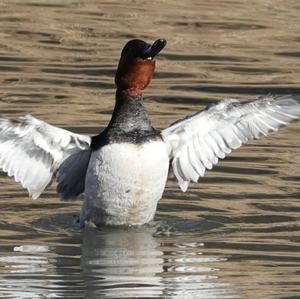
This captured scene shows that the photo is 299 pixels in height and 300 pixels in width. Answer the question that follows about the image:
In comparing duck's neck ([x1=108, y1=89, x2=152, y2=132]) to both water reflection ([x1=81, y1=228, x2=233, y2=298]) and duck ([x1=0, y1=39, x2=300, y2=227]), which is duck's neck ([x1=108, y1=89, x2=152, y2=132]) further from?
water reflection ([x1=81, y1=228, x2=233, y2=298])

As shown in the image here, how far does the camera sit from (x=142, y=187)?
36.1ft

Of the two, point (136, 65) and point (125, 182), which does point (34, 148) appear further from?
point (136, 65)

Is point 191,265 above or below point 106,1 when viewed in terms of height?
below

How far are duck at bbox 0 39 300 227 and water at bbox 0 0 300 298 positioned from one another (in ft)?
0.90

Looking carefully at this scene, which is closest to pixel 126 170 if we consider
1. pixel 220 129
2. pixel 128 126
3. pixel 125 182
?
pixel 125 182

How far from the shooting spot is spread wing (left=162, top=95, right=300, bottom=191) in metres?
11.4

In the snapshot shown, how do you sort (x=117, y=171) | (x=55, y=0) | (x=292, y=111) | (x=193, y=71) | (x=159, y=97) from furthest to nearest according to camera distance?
1. (x=55, y=0)
2. (x=193, y=71)
3. (x=159, y=97)
4. (x=292, y=111)
5. (x=117, y=171)

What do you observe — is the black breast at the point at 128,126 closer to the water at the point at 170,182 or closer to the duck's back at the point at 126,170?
the duck's back at the point at 126,170

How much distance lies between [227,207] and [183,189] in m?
0.49

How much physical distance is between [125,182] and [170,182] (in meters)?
2.18

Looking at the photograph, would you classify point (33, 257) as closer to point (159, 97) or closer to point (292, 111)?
point (292, 111)

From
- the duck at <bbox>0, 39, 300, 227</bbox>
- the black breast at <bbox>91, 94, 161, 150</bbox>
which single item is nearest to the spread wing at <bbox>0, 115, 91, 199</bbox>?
the duck at <bbox>0, 39, 300, 227</bbox>

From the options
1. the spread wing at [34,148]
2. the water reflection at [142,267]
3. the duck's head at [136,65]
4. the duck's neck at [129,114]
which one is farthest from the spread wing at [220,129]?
the spread wing at [34,148]

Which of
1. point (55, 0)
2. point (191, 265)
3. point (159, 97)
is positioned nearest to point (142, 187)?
point (191, 265)
